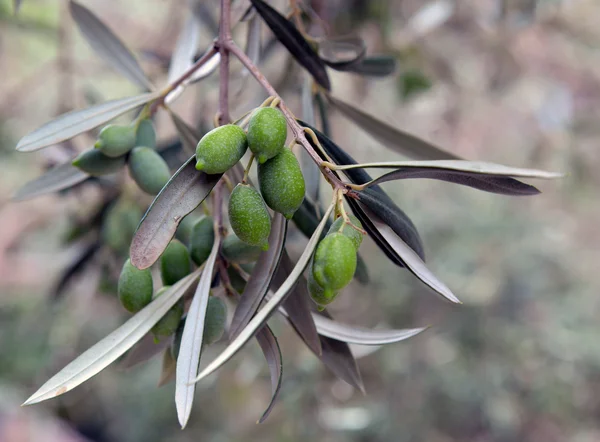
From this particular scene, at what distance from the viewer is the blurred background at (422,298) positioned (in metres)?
1.83

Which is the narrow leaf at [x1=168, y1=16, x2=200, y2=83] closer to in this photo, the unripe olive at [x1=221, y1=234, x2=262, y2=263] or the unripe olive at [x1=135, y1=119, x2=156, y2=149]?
the unripe olive at [x1=135, y1=119, x2=156, y2=149]

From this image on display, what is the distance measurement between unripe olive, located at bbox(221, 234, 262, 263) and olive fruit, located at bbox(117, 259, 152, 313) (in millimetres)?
86

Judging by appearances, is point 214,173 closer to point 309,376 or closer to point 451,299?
point 451,299

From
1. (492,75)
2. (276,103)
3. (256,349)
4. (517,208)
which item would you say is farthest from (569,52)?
(276,103)

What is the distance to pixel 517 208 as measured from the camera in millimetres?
3086

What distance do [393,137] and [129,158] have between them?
332 millimetres

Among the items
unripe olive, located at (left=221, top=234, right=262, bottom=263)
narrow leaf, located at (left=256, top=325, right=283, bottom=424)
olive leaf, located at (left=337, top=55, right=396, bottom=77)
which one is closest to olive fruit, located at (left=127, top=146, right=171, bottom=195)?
unripe olive, located at (left=221, top=234, right=262, bottom=263)

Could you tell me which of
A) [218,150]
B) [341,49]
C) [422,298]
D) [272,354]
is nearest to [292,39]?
[341,49]

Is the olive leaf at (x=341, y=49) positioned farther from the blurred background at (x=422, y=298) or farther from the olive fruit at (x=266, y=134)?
the blurred background at (x=422, y=298)

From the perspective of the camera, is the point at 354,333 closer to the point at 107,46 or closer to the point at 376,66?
the point at 376,66

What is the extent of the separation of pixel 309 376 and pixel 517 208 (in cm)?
193

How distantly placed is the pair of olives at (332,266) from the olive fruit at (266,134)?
86 mm

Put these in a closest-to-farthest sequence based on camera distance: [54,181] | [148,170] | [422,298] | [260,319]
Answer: [260,319] → [148,170] → [54,181] → [422,298]

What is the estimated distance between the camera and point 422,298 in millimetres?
2789
